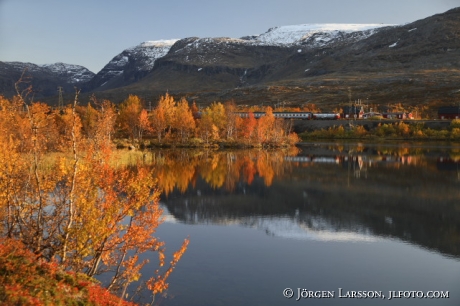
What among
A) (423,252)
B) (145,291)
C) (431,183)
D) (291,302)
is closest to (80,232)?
(145,291)

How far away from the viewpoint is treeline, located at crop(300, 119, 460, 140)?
325ft

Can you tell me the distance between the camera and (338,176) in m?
47.0

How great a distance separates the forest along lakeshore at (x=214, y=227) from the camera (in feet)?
44.1

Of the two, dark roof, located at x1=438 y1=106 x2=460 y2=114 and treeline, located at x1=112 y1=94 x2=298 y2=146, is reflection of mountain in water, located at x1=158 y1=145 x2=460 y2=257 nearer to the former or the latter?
treeline, located at x1=112 y1=94 x2=298 y2=146

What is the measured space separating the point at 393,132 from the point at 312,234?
281ft

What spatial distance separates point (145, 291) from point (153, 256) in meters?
3.99

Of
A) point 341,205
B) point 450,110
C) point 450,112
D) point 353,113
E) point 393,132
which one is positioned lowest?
point 393,132

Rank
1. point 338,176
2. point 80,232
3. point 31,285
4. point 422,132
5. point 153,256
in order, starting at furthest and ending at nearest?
point 422,132 < point 338,176 < point 153,256 < point 80,232 < point 31,285

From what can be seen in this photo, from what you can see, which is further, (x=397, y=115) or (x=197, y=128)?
(x=397, y=115)

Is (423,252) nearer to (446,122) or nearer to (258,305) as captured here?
(258,305)

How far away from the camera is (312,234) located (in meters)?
25.1

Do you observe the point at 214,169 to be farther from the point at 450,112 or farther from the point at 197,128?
the point at 450,112

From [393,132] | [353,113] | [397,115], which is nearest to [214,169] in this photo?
[393,132]

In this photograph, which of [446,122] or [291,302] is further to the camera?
[446,122]
